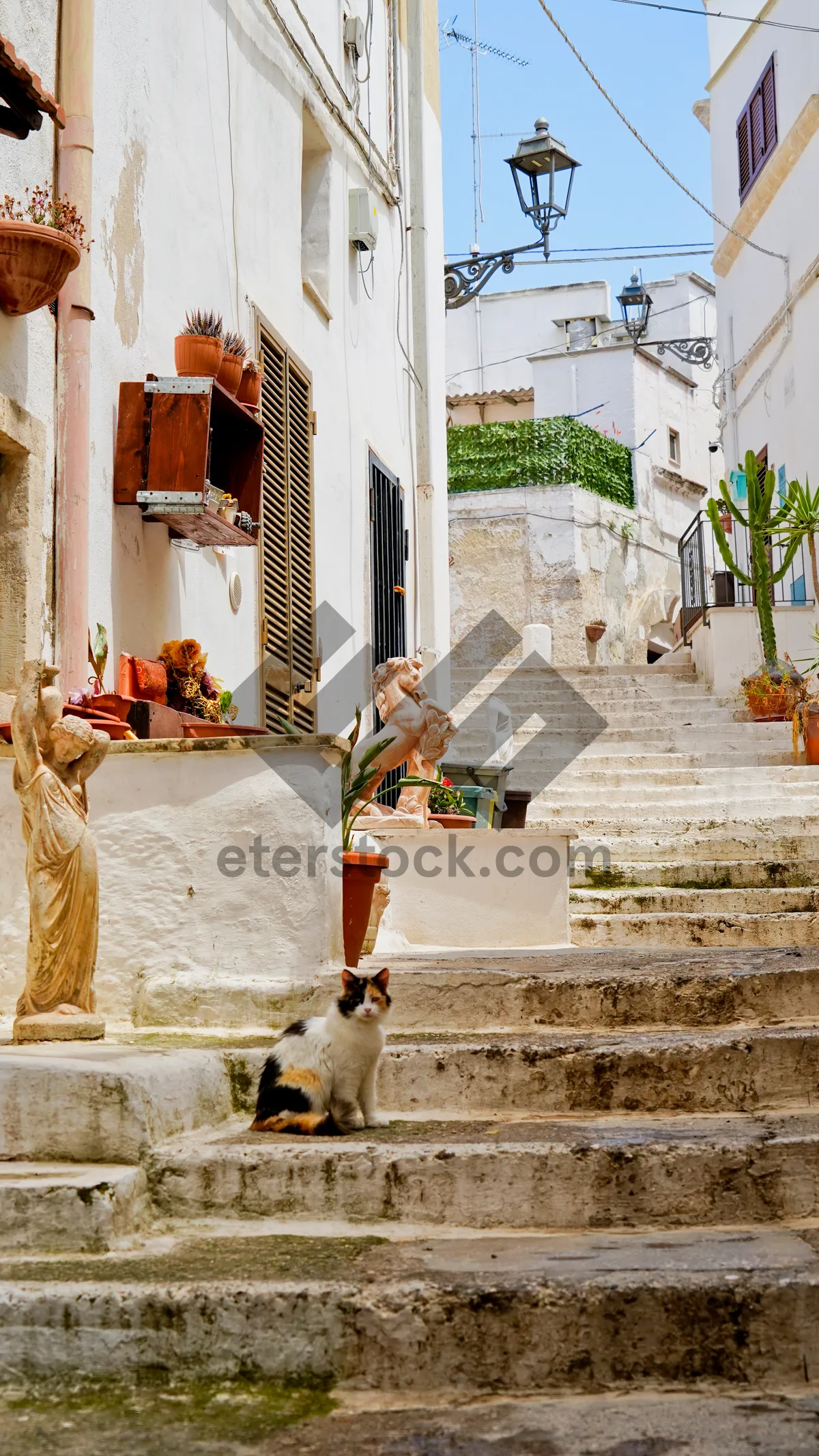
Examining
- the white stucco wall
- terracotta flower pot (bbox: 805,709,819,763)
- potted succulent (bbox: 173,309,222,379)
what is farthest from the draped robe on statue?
the white stucco wall

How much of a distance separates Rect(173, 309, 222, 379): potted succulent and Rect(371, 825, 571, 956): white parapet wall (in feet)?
7.87

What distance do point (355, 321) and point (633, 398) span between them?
15945 mm

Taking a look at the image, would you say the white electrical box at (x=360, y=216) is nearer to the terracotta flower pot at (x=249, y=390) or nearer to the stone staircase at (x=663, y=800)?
the terracotta flower pot at (x=249, y=390)

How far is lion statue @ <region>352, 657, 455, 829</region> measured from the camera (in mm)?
6766

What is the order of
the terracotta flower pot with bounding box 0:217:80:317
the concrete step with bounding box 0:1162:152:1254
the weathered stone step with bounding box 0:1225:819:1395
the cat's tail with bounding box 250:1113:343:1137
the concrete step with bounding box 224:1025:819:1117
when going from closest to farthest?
the weathered stone step with bounding box 0:1225:819:1395
the concrete step with bounding box 0:1162:152:1254
the cat's tail with bounding box 250:1113:343:1137
the concrete step with bounding box 224:1025:819:1117
the terracotta flower pot with bounding box 0:217:80:317

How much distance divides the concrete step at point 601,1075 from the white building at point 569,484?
18105mm

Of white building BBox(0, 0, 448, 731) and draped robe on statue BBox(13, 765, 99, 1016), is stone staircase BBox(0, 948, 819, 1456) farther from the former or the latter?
white building BBox(0, 0, 448, 731)

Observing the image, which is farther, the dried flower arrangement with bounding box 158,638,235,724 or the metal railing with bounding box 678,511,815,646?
the metal railing with bounding box 678,511,815,646

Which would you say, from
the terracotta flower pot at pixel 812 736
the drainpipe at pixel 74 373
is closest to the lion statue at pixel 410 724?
the drainpipe at pixel 74 373

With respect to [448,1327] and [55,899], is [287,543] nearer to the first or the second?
[55,899]

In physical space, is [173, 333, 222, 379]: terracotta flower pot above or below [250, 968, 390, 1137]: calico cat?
above

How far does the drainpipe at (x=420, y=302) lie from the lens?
1127cm

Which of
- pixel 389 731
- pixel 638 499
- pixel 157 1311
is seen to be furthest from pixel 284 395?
pixel 638 499

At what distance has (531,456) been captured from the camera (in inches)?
907
